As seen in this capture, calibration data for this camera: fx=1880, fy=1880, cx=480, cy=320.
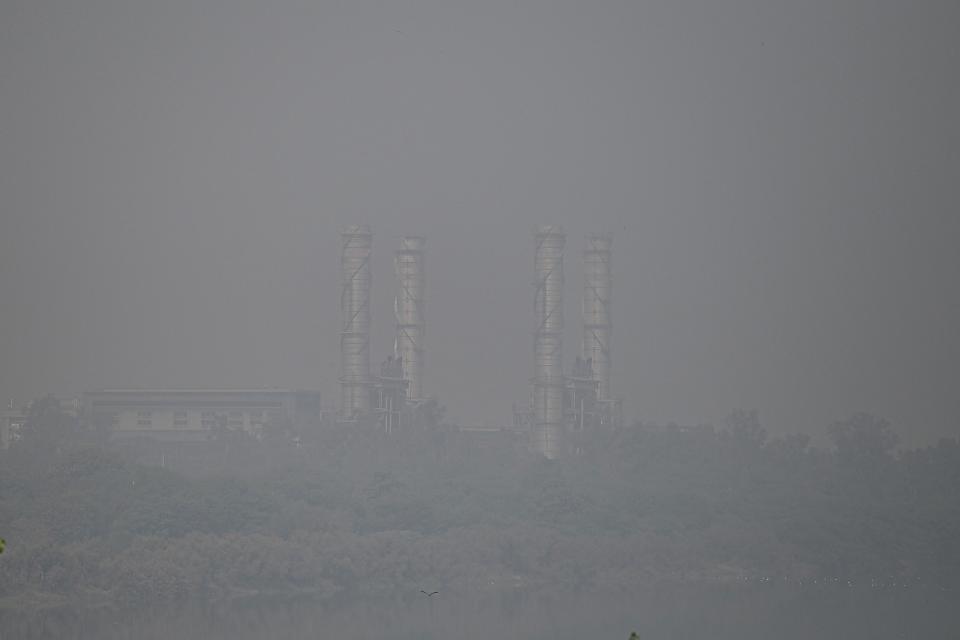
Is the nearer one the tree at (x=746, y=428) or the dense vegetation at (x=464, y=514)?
the dense vegetation at (x=464, y=514)

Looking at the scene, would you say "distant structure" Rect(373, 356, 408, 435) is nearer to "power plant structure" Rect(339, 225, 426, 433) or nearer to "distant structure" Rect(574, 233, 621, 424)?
"power plant structure" Rect(339, 225, 426, 433)

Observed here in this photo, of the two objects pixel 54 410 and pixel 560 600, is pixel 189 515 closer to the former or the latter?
pixel 560 600

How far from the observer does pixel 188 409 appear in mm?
81312

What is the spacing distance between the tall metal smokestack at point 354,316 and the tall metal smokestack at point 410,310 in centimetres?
181

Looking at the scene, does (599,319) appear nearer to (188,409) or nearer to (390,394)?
(390,394)

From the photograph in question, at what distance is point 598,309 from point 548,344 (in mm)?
3046

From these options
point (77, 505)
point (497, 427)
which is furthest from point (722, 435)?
point (77, 505)

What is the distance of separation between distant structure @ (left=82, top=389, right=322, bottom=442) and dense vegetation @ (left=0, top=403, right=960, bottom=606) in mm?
6786

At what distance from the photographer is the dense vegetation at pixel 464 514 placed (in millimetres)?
49406

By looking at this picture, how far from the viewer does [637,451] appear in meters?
70.0

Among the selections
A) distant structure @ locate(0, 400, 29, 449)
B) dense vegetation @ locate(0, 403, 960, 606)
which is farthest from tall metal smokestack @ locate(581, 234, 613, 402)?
distant structure @ locate(0, 400, 29, 449)

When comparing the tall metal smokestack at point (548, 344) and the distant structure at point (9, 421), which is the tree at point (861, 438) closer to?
the tall metal smokestack at point (548, 344)

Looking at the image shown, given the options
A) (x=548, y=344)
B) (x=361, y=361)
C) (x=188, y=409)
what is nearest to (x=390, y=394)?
(x=361, y=361)

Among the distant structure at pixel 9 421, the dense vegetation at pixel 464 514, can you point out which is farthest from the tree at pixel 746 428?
the distant structure at pixel 9 421
